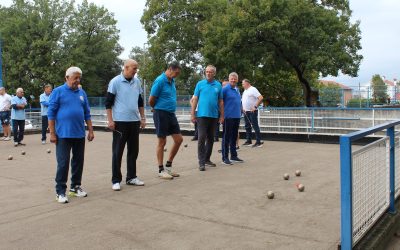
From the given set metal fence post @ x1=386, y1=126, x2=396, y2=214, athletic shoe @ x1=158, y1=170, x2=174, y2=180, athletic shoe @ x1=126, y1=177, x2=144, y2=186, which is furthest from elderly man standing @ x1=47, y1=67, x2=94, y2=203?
metal fence post @ x1=386, y1=126, x2=396, y2=214

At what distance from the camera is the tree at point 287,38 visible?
26625 mm

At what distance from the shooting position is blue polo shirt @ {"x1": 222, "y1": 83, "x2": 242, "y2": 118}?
8680mm

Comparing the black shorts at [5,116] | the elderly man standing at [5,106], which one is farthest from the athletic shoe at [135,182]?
the black shorts at [5,116]

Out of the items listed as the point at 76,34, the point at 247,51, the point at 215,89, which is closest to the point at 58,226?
the point at 215,89

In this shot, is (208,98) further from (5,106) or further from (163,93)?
(5,106)

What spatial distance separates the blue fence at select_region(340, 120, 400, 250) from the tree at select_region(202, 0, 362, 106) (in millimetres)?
22194

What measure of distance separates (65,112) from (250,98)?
Answer: 663 cm

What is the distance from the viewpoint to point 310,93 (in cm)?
2936

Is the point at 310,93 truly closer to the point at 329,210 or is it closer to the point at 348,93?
the point at 348,93

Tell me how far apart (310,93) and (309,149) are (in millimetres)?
19343

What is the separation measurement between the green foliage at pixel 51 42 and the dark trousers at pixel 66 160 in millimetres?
39595

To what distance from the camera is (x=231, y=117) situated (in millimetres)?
8672

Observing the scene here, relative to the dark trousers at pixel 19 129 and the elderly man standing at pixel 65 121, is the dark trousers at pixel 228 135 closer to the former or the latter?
the elderly man standing at pixel 65 121

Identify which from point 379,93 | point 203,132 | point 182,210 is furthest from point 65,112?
point 379,93
